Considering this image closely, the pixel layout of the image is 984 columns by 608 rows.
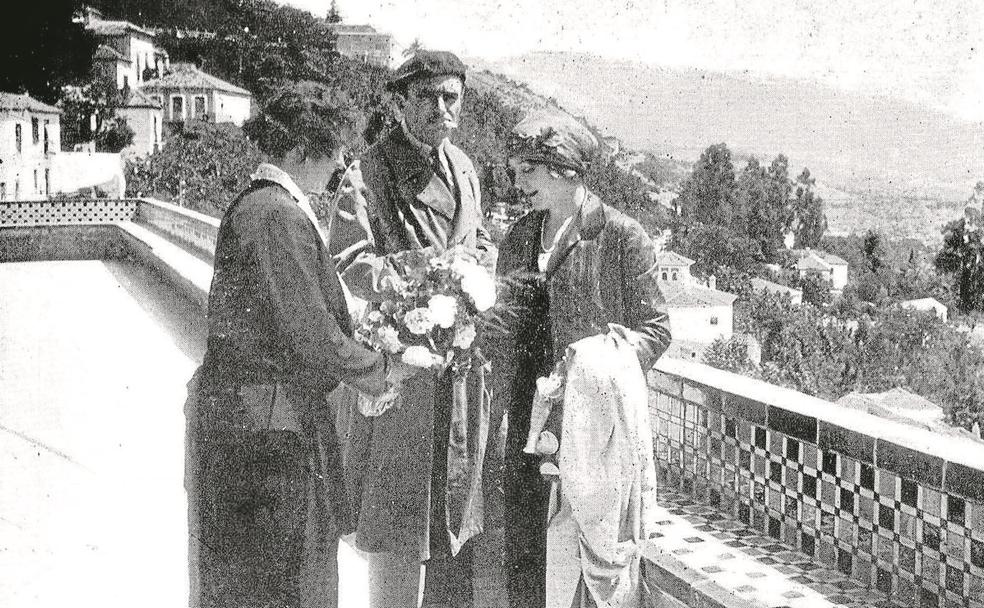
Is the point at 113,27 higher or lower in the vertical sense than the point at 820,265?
higher

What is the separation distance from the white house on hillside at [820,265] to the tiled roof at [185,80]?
235cm

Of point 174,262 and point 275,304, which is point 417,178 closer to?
point 275,304

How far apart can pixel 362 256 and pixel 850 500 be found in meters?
1.59

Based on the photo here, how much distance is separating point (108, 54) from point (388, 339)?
170 cm

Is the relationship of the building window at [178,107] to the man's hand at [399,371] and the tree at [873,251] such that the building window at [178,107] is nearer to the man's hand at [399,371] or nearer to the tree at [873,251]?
the man's hand at [399,371]

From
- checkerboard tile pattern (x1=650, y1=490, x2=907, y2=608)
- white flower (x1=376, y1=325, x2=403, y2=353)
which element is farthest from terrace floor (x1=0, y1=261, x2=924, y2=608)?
white flower (x1=376, y1=325, x2=403, y2=353)

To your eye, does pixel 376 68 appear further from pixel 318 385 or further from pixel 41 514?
pixel 41 514

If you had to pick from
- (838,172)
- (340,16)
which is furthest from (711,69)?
(340,16)

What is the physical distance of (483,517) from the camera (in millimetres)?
3244

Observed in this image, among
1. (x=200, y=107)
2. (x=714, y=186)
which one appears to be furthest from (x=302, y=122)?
(x=714, y=186)

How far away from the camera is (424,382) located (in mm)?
3137

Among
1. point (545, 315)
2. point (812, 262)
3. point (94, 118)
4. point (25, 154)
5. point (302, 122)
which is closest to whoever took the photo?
point (302, 122)

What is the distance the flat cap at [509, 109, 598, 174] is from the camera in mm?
2980

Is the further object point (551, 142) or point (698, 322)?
point (698, 322)
